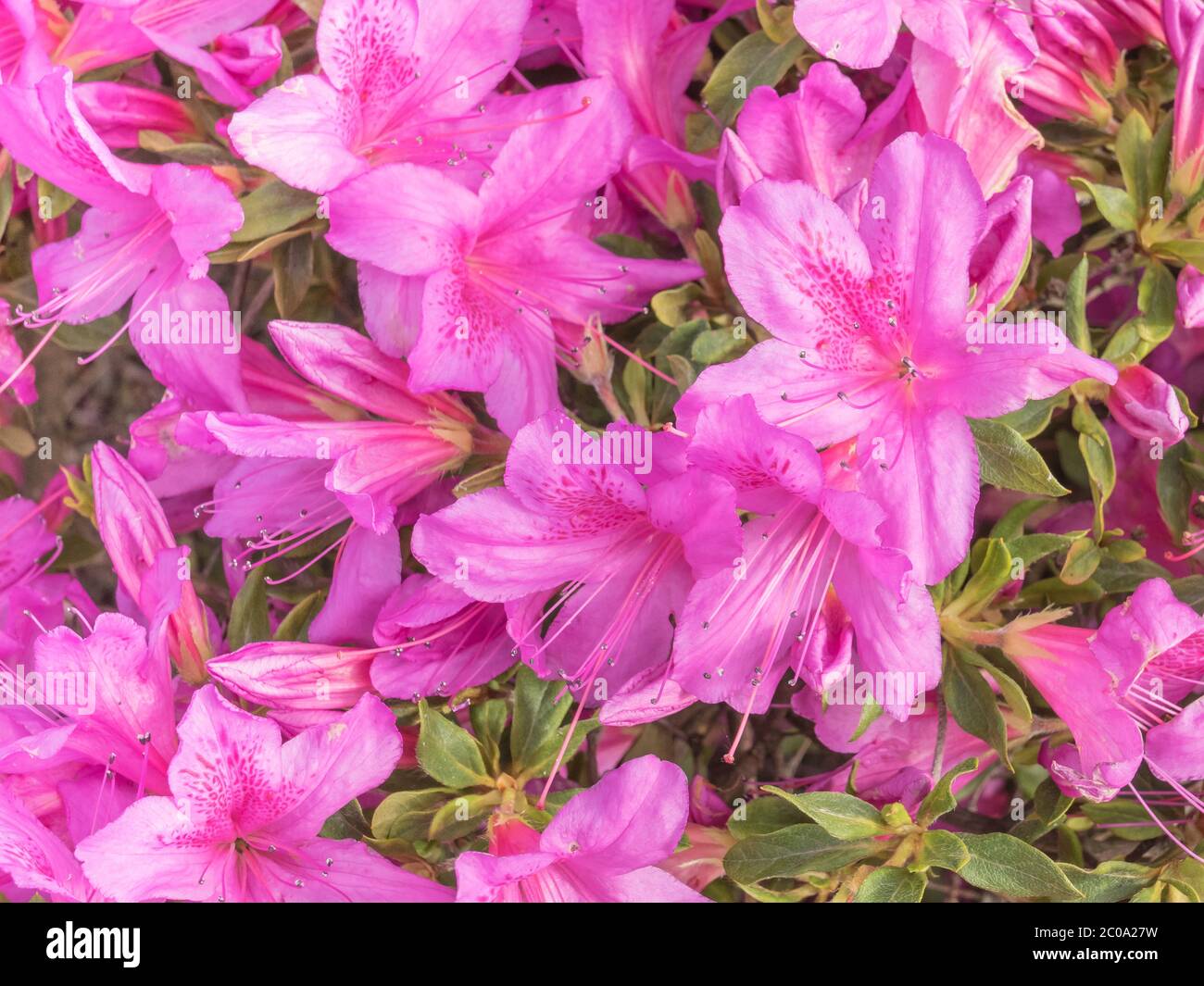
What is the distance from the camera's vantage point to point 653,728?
1.42 m

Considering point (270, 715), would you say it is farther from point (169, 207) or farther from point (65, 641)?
point (169, 207)

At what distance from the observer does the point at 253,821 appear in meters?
1.14

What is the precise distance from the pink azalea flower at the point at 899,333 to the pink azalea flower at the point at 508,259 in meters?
0.19

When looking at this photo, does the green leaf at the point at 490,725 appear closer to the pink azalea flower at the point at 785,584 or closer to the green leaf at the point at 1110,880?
the pink azalea flower at the point at 785,584

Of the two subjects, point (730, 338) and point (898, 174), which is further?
point (730, 338)

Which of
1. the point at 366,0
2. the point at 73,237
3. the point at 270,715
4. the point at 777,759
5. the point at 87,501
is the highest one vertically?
the point at 366,0

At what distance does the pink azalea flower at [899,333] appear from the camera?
99 cm

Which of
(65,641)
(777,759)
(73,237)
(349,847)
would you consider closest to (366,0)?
(73,237)

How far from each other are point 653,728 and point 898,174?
67 centimetres

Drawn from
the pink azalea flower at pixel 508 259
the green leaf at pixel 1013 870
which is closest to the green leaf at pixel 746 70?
the pink azalea flower at pixel 508 259

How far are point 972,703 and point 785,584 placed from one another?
Answer: 0.71 feet

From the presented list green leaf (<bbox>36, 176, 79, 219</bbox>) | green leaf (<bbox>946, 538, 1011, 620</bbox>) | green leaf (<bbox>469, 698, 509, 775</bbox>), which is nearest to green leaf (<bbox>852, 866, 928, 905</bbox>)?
green leaf (<bbox>946, 538, 1011, 620</bbox>)

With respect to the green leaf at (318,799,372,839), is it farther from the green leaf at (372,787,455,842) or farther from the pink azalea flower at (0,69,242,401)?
the pink azalea flower at (0,69,242,401)

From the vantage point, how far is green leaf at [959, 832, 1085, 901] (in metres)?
1.10
